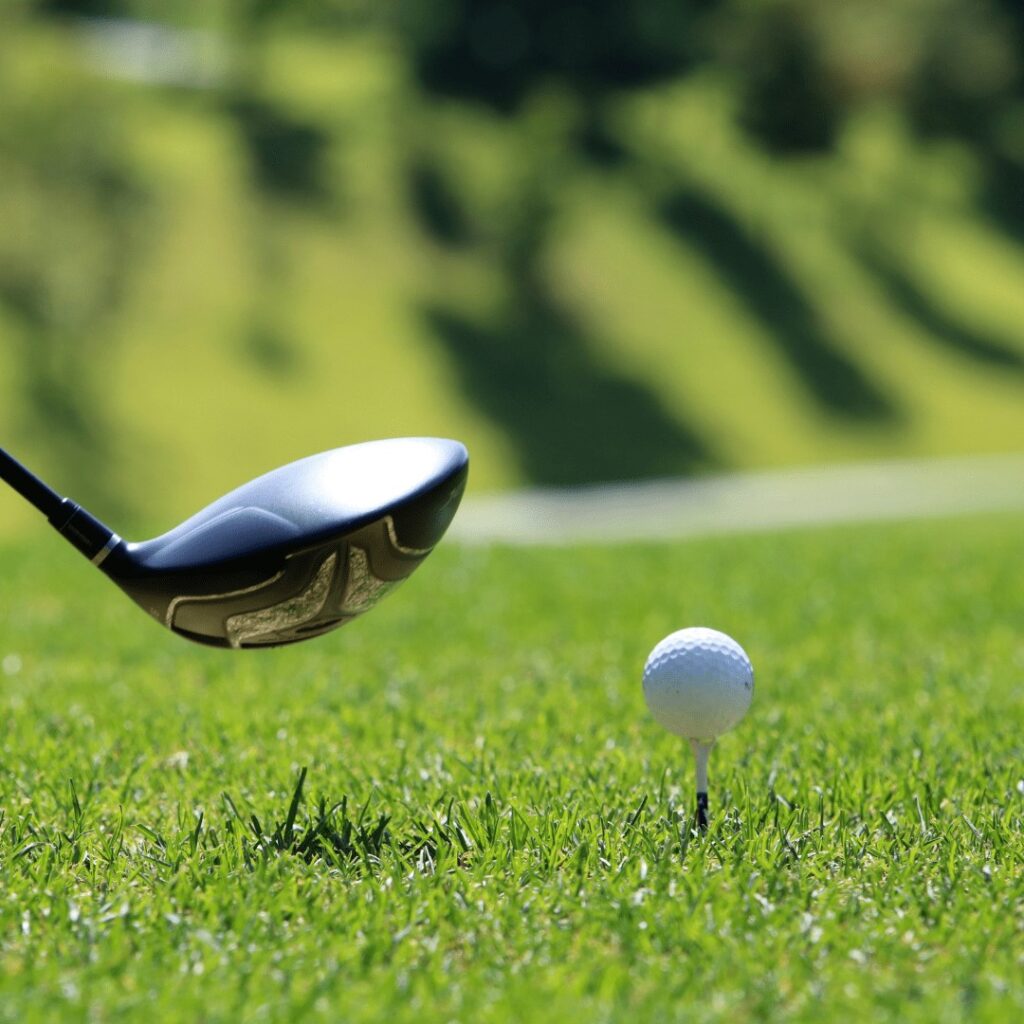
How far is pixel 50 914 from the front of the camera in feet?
10.5

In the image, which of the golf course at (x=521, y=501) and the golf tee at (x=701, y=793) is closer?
the golf course at (x=521, y=501)

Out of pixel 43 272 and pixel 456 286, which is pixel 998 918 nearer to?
pixel 43 272

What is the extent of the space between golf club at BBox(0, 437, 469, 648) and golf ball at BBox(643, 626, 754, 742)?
2.41 ft

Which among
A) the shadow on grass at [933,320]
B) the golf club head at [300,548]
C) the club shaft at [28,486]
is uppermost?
the club shaft at [28,486]

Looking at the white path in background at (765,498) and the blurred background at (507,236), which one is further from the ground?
the blurred background at (507,236)

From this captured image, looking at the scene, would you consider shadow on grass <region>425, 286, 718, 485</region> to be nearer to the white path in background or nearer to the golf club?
the white path in background

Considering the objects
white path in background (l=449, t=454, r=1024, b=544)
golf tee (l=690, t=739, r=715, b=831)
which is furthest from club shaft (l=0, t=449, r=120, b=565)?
white path in background (l=449, t=454, r=1024, b=544)

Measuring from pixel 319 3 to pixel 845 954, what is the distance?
149 ft

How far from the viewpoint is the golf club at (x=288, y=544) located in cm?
346

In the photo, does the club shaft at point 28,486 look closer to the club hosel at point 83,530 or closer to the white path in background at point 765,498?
the club hosel at point 83,530

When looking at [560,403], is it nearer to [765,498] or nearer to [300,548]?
[765,498]

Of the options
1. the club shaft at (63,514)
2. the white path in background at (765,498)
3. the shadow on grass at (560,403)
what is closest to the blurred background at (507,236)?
the shadow on grass at (560,403)

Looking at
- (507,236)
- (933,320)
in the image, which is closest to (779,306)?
(933,320)

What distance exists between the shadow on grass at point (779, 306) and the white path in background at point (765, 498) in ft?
9.89
